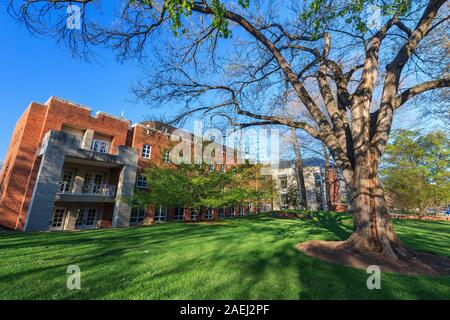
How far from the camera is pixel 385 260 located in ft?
15.4

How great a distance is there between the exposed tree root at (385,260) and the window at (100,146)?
760 inches

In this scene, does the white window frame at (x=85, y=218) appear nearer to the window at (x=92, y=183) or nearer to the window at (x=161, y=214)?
the window at (x=92, y=183)

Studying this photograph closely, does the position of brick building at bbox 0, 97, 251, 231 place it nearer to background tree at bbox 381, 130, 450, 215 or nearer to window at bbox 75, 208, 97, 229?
window at bbox 75, 208, 97, 229

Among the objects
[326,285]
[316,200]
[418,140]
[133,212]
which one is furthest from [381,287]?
[316,200]

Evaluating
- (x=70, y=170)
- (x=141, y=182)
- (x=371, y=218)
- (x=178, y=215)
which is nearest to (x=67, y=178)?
(x=70, y=170)

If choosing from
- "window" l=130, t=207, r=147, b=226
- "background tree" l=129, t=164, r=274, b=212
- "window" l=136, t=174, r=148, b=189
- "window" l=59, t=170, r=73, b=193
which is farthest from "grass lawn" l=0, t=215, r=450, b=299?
"window" l=136, t=174, r=148, b=189

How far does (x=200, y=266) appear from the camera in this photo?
162 inches

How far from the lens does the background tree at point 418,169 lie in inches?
869

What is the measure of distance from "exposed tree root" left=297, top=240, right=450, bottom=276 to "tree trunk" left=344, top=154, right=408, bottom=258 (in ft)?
0.44

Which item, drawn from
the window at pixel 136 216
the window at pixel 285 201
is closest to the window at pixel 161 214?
the window at pixel 136 216

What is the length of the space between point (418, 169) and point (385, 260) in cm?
2439

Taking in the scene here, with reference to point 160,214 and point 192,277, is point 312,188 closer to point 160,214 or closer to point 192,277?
point 160,214
